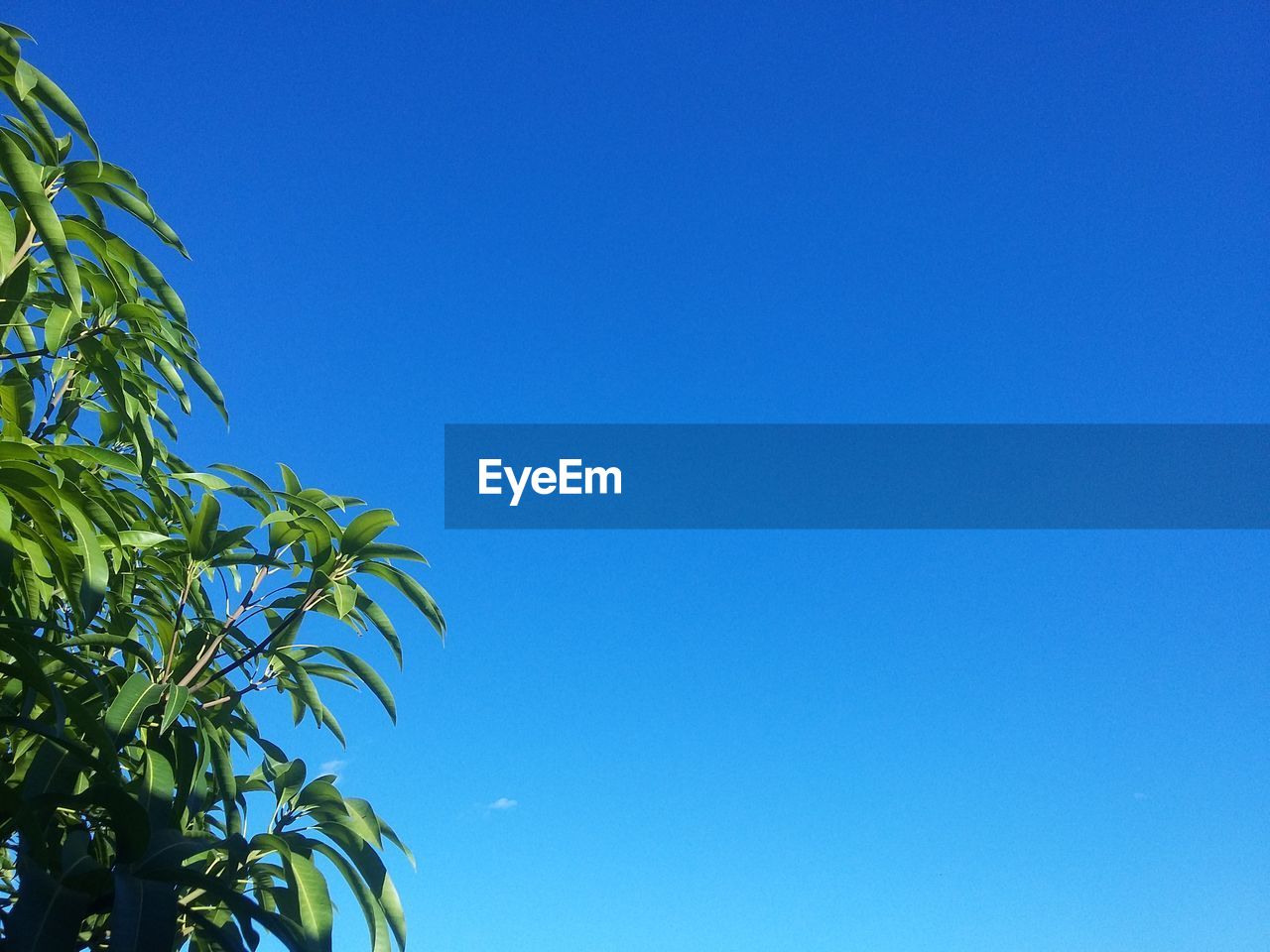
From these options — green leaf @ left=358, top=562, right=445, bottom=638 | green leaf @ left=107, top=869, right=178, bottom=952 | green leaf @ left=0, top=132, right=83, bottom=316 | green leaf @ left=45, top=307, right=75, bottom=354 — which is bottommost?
green leaf @ left=107, top=869, right=178, bottom=952

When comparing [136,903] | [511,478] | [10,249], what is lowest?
[136,903]

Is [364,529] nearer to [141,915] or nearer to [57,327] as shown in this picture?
[57,327]

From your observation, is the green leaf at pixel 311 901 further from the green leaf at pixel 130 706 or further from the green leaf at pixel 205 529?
the green leaf at pixel 205 529

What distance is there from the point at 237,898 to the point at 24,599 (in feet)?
3.23

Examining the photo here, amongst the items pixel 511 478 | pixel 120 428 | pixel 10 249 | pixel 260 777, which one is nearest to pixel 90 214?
pixel 10 249

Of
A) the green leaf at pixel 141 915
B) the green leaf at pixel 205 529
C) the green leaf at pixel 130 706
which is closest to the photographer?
the green leaf at pixel 141 915

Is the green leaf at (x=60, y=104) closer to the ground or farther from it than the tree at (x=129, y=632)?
farther from it

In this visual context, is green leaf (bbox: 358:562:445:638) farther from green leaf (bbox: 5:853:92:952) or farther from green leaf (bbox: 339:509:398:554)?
green leaf (bbox: 5:853:92:952)

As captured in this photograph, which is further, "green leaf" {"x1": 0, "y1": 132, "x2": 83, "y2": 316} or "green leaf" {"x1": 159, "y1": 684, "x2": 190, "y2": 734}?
"green leaf" {"x1": 159, "y1": 684, "x2": 190, "y2": 734}

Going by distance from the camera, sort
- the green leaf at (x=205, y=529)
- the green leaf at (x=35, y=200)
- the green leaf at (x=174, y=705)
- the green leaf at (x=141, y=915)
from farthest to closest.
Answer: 1. the green leaf at (x=205, y=529)
2. the green leaf at (x=174, y=705)
3. the green leaf at (x=35, y=200)
4. the green leaf at (x=141, y=915)

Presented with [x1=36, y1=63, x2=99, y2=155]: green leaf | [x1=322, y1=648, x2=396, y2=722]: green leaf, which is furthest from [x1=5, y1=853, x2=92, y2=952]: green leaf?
[x1=36, y1=63, x2=99, y2=155]: green leaf

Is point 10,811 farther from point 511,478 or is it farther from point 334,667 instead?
point 511,478

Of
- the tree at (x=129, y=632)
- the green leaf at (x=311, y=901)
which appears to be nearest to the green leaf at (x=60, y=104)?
Answer: the tree at (x=129, y=632)

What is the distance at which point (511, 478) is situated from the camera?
6672mm
